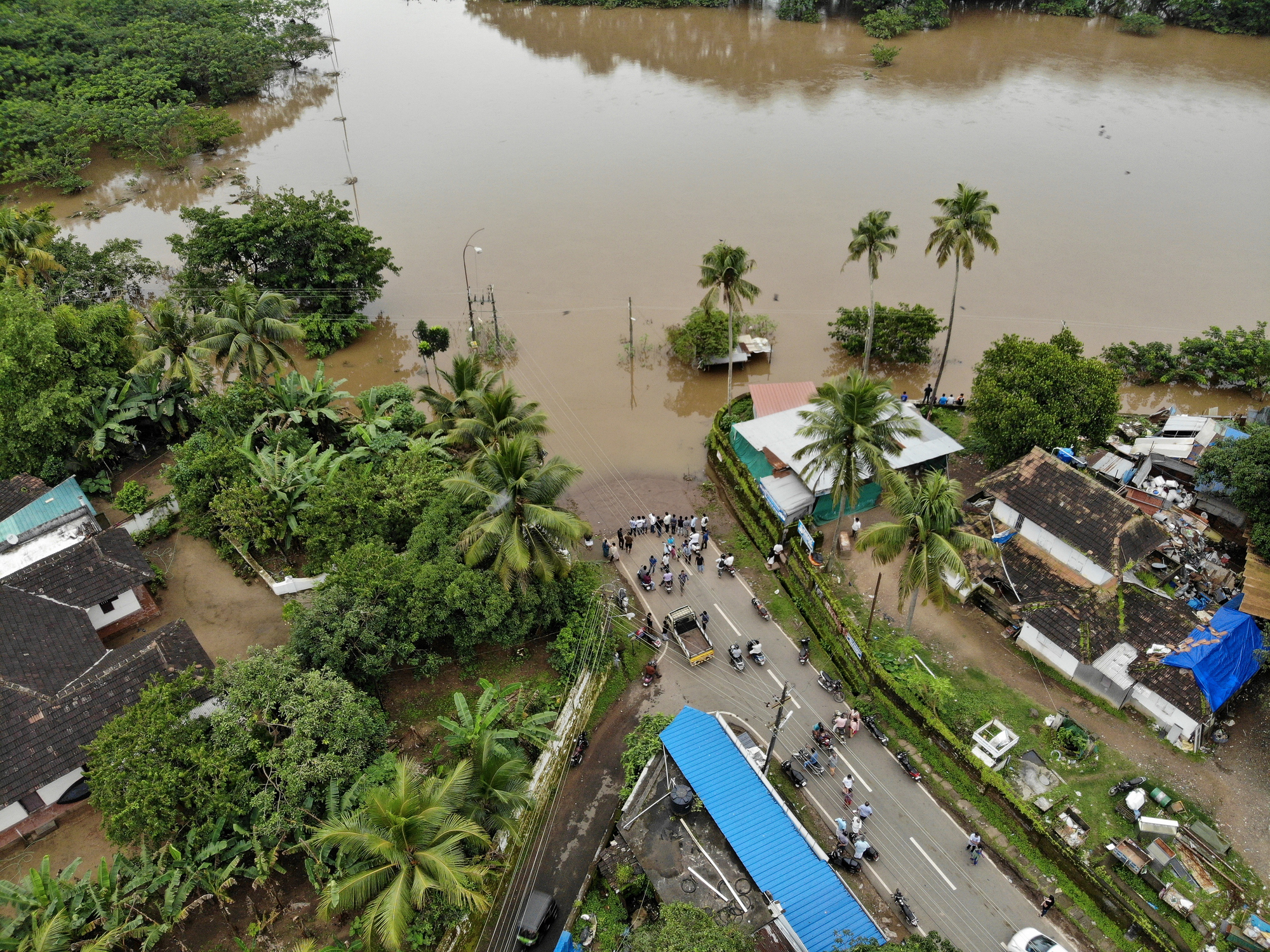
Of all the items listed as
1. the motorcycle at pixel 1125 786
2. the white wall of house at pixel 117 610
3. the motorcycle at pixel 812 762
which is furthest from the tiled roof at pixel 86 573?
the motorcycle at pixel 1125 786

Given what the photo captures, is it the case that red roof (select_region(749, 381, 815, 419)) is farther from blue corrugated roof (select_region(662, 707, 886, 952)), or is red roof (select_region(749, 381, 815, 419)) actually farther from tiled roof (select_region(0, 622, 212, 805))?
tiled roof (select_region(0, 622, 212, 805))

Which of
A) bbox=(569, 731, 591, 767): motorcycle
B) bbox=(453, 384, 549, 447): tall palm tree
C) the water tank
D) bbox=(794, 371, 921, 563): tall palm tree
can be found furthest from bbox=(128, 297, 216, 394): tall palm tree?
the water tank

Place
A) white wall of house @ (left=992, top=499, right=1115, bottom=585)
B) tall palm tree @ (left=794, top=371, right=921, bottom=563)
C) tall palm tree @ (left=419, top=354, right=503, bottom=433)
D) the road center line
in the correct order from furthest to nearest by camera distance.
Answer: tall palm tree @ (left=419, top=354, right=503, bottom=433) → white wall of house @ (left=992, top=499, right=1115, bottom=585) → tall palm tree @ (left=794, top=371, right=921, bottom=563) → the road center line

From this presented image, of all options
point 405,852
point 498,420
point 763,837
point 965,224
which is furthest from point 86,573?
point 965,224

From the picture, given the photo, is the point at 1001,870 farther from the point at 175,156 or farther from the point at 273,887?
the point at 175,156

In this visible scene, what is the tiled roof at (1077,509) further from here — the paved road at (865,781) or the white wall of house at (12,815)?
the white wall of house at (12,815)

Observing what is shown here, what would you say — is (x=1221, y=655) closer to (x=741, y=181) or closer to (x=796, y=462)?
(x=796, y=462)

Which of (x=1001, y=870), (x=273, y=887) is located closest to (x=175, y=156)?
(x=273, y=887)
